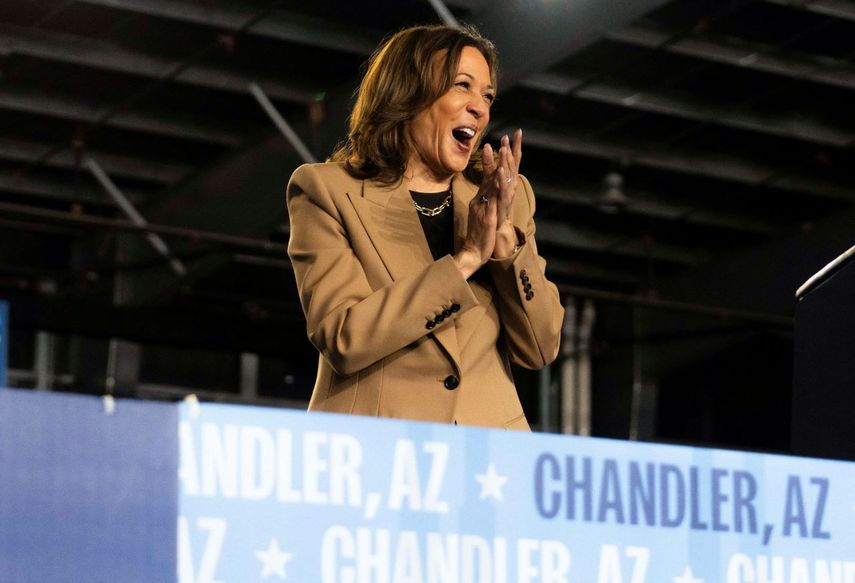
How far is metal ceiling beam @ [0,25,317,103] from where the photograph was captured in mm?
9453

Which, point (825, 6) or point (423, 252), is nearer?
point (423, 252)

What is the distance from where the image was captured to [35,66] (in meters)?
9.91

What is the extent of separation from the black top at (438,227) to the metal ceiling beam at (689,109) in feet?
24.9

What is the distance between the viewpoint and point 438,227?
2.63 metres

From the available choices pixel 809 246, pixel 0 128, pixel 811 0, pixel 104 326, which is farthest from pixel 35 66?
pixel 809 246

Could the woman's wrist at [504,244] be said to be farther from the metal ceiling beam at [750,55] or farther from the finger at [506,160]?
the metal ceiling beam at [750,55]

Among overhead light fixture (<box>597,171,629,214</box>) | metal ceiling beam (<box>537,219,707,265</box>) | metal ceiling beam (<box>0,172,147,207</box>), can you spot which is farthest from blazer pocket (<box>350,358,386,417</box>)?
metal ceiling beam (<box>537,219,707,265</box>)

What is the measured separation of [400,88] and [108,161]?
925cm

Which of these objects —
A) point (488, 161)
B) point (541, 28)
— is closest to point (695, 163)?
point (541, 28)

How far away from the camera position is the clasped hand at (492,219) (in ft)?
8.04

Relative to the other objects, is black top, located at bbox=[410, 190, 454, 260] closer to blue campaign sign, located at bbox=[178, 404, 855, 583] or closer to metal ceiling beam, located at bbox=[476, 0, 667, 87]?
blue campaign sign, located at bbox=[178, 404, 855, 583]

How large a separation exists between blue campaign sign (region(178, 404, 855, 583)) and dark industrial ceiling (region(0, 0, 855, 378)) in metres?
6.39

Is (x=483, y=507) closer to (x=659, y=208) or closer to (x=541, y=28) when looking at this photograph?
(x=541, y=28)

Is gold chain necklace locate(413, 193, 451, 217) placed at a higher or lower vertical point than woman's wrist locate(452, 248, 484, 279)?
higher
